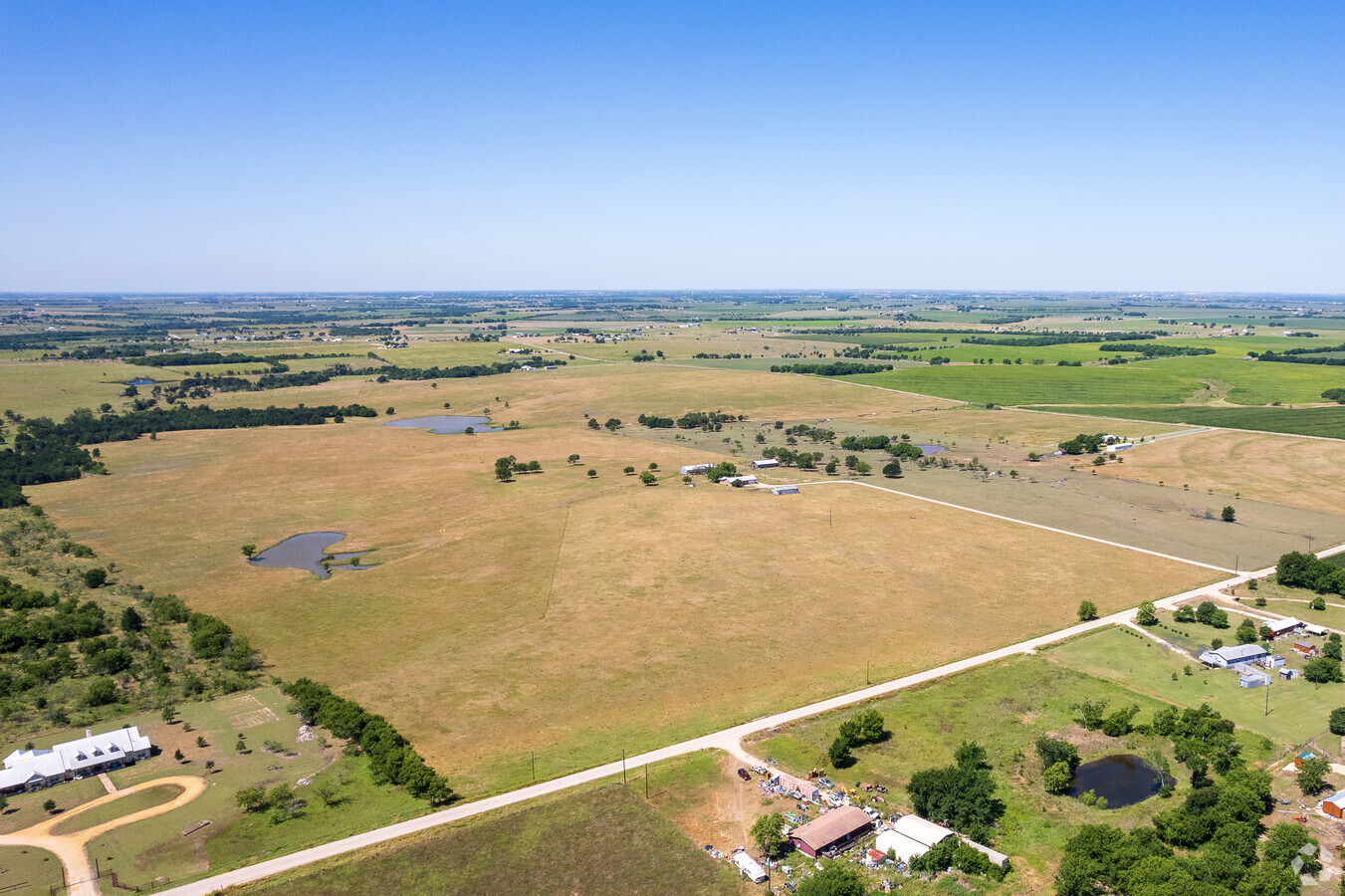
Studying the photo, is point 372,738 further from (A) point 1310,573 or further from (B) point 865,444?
(B) point 865,444

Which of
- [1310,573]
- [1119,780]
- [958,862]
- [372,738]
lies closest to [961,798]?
[958,862]

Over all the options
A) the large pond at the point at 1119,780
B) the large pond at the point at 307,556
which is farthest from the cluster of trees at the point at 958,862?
the large pond at the point at 307,556

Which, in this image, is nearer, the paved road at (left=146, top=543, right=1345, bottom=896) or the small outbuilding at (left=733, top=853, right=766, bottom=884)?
the small outbuilding at (left=733, top=853, right=766, bottom=884)

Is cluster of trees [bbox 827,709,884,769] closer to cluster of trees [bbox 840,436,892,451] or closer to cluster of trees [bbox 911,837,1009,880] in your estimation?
cluster of trees [bbox 911,837,1009,880]

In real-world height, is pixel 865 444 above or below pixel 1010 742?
above

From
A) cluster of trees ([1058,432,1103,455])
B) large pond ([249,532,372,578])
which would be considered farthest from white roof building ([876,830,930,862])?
cluster of trees ([1058,432,1103,455])

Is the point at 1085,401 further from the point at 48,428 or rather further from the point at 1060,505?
the point at 48,428

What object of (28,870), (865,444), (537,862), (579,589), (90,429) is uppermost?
(90,429)
